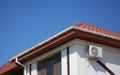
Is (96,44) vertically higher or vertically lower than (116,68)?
higher

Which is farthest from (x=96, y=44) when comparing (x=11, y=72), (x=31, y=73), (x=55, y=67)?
(x=11, y=72)

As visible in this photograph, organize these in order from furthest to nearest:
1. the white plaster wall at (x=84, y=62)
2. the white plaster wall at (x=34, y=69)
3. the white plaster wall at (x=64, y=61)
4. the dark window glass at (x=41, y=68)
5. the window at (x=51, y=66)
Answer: the white plaster wall at (x=34, y=69) < the dark window glass at (x=41, y=68) < the window at (x=51, y=66) < the white plaster wall at (x=64, y=61) < the white plaster wall at (x=84, y=62)

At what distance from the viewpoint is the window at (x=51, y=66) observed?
35.1ft

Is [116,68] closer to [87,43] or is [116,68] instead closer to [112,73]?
[112,73]

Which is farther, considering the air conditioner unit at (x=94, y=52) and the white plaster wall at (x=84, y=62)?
the air conditioner unit at (x=94, y=52)

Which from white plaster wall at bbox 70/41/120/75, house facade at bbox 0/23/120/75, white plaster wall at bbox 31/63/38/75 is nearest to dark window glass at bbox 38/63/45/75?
house facade at bbox 0/23/120/75

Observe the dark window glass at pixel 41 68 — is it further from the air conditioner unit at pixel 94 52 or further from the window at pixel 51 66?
the air conditioner unit at pixel 94 52

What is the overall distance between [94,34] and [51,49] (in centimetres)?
192

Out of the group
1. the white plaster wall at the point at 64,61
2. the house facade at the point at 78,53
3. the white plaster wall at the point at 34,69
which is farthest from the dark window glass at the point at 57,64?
the white plaster wall at the point at 34,69

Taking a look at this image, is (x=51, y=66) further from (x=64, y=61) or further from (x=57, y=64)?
(x=64, y=61)

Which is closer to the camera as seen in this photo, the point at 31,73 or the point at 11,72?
the point at 31,73

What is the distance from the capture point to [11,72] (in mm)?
13539

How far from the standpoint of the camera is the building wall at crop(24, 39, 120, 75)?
9695mm

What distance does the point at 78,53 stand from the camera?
9766 millimetres
